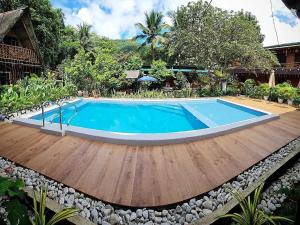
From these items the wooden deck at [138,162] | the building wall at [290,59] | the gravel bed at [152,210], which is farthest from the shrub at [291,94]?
the gravel bed at [152,210]

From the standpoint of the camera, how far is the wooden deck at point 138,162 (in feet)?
11.9

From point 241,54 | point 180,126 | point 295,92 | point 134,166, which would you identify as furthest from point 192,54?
point 134,166

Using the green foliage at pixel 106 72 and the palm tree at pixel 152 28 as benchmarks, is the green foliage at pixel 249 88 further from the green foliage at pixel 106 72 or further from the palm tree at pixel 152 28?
the palm tree at pixel 152 28

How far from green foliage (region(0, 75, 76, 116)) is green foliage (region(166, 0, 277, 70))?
10088 mm

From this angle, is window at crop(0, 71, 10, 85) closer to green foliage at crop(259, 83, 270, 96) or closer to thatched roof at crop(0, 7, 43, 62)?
thatched roof at crop(0, 7, 43, 62)

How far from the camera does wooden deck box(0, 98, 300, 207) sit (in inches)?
143

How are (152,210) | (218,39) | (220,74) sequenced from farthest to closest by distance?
(220,74) → (218,39) → (152,210)

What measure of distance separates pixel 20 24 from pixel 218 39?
48.2ft

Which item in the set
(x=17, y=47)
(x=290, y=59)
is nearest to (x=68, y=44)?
(x=17, y=47)

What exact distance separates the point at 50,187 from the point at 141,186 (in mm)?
1486

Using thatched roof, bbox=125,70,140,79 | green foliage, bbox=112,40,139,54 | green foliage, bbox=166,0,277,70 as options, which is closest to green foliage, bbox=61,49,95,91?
thatched roof, bbox=125,70,140,79

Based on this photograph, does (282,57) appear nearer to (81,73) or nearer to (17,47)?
(81,73)

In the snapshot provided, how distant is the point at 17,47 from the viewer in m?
17.3

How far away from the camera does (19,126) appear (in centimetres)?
745
